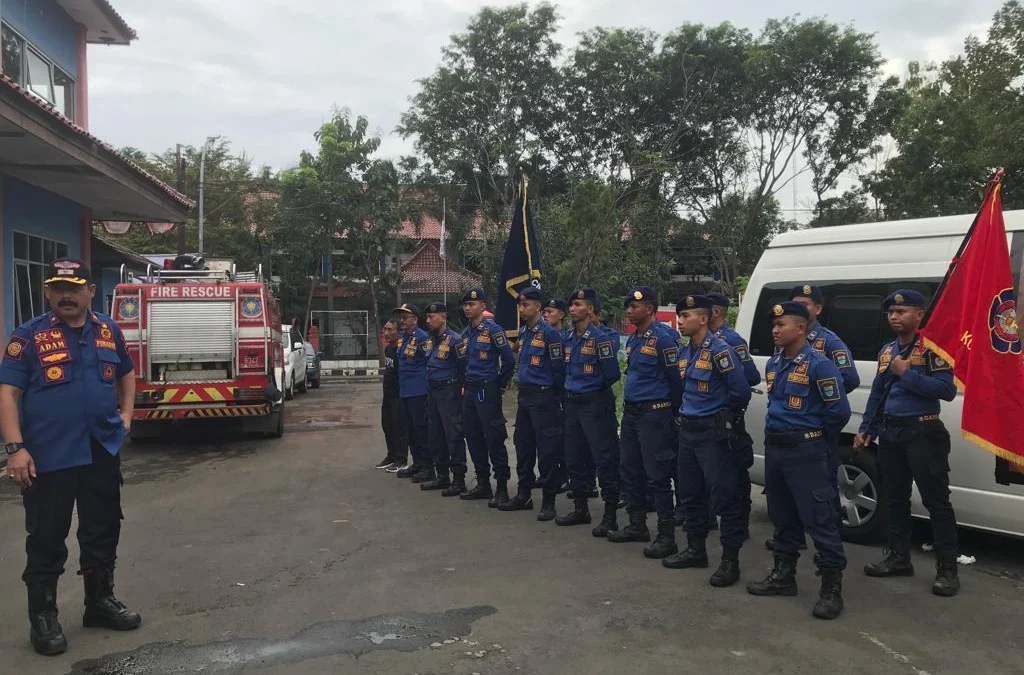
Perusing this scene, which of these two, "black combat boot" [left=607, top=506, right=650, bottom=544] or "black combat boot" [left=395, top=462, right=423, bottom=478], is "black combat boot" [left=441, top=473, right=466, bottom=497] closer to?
"black combat boot" [left=395, top=462, right=423, bottom=478]

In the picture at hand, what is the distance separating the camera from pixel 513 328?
8008 mm

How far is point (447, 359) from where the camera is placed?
304 inches

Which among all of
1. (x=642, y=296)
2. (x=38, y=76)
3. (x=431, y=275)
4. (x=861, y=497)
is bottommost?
(x=861, y=497)

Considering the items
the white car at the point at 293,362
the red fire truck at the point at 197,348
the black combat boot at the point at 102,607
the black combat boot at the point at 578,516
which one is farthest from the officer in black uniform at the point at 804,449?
the white car at the point at 293,362

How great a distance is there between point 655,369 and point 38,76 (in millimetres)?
12484

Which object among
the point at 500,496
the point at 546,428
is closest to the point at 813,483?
the point at 546,428

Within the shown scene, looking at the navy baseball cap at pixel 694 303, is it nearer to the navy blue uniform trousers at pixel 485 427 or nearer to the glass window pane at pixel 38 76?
the navy blue uniform trousers at pixel 485 427

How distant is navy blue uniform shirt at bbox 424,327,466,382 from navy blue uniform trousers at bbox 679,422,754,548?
298 cm

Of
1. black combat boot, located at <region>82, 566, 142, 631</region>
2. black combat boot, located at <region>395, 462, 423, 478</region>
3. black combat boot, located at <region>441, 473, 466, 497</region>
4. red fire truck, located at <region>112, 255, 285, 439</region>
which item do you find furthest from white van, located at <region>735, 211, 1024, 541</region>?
red fire truck, located at <region>112, 255, 285, 439</region>

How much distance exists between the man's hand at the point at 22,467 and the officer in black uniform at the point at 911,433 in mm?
4530

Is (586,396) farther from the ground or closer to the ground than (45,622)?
farther from the ground

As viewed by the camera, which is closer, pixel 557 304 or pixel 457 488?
pixel 557 304

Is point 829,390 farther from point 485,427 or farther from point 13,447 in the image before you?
point 13,447

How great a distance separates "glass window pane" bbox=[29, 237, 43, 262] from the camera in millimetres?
12812
